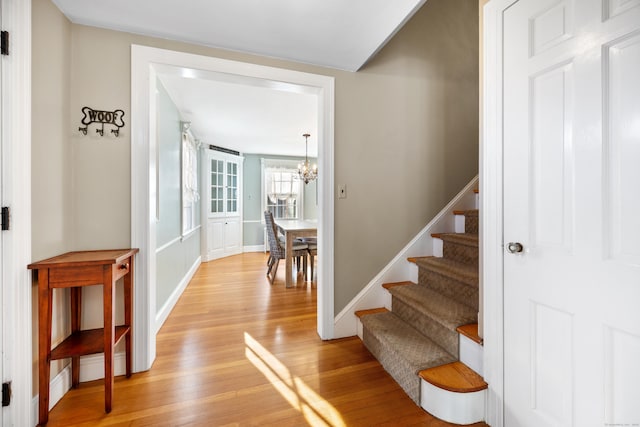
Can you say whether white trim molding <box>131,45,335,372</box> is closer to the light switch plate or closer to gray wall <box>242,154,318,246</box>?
the light switch plate

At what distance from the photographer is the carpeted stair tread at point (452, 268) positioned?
68.9 inches

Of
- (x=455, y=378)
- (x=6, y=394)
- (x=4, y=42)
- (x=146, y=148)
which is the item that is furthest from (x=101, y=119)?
(x=455, y=378)

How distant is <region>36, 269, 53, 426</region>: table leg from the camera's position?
1.32 meters

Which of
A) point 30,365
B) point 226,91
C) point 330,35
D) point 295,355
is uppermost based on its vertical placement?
point 226,91

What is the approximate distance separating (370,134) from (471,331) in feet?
5.38

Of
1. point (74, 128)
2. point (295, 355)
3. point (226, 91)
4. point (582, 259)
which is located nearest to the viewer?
point (582, 259)

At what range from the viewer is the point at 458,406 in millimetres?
1325

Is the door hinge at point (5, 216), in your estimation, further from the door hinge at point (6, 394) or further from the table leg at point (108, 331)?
the door hinge at point (6, 394)

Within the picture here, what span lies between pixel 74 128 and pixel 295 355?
2149 mm

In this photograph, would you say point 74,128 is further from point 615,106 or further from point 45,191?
point 615,106

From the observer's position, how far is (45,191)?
56.8 inches

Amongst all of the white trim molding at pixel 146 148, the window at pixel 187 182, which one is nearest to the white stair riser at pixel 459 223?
the white trim molding at pixel 146 148

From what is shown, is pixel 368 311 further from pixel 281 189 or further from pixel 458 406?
pixel 281 189

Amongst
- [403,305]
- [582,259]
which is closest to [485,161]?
[582,259]
